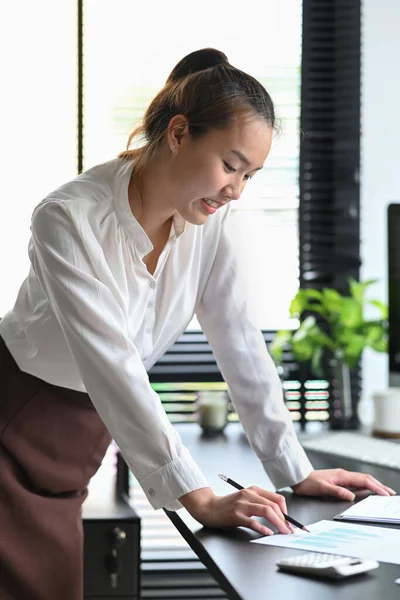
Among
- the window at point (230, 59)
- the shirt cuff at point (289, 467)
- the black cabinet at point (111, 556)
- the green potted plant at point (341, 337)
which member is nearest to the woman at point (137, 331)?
the shirt cuff at point (289, 467)

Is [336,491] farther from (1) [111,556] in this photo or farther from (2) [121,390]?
(1) [111,556]

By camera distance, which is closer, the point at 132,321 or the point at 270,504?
the point at 270,504

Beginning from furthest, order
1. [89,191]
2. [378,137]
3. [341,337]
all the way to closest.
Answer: [378,137]
[341,337]
[89,191]

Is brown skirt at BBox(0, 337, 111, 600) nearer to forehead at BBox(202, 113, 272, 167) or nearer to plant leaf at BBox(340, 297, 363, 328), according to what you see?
forehead at BBox(202, 113, 272, 167)

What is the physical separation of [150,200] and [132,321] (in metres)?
0.21

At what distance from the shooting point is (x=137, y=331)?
152 cm

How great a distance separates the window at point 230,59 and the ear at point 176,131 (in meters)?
1.46

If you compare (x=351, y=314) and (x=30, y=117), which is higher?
(x=30, y=117)

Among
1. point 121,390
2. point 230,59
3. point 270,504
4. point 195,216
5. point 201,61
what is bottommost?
point 270,504

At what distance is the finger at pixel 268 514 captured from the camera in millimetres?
1188

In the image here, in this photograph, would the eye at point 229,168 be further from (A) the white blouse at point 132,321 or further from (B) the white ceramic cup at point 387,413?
(B) the white ceramic cup at point 387,413

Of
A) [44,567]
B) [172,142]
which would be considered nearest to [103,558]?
[44,567]

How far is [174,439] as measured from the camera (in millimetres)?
1255

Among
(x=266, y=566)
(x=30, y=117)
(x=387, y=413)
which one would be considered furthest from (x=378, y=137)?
(x=266, y=566)
